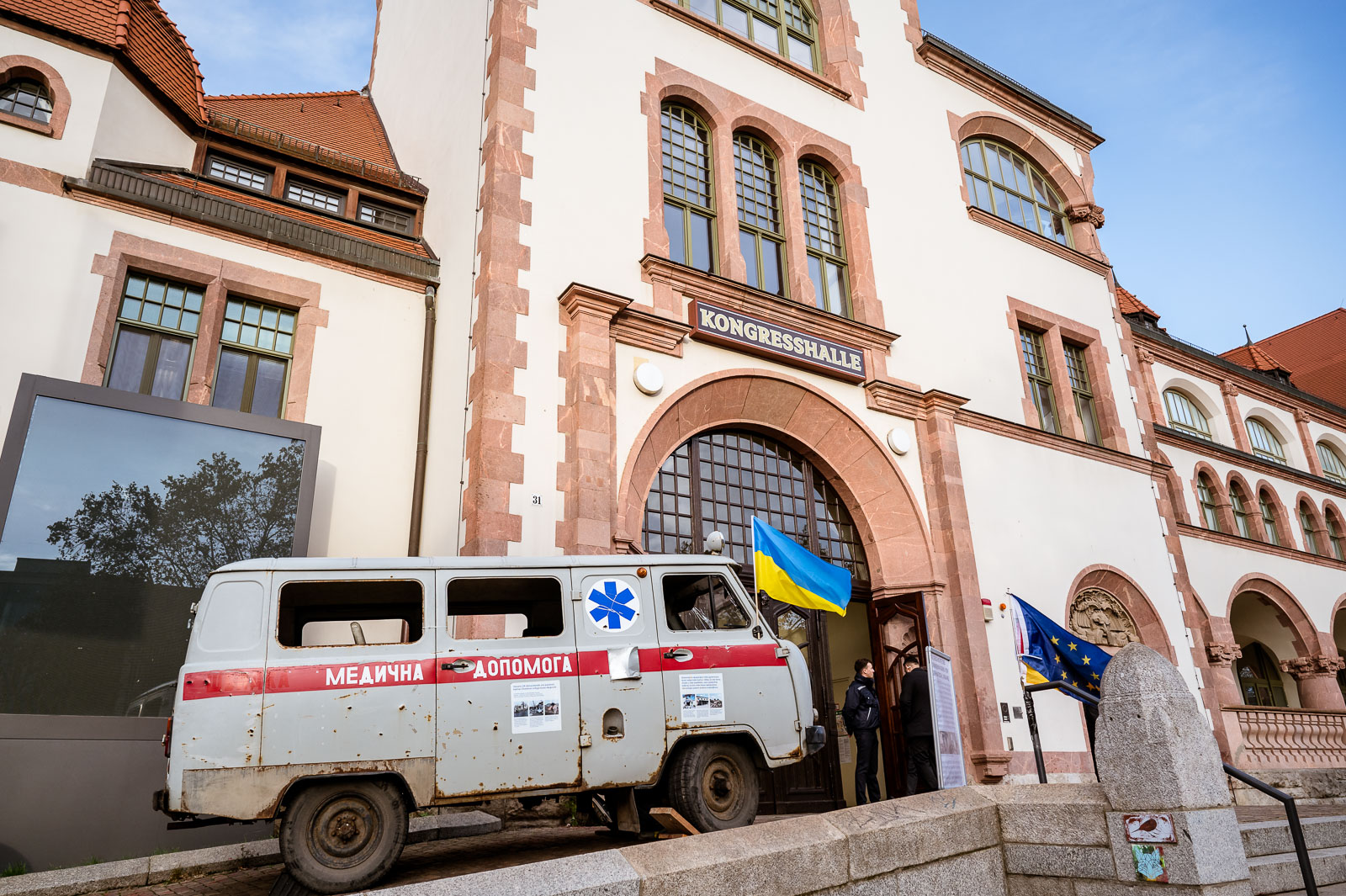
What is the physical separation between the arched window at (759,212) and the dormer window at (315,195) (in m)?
6.17

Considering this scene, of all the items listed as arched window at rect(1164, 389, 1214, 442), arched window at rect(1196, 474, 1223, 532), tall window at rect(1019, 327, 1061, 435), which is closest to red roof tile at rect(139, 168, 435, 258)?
tall window at rect(1019, 327, 1061, 435)

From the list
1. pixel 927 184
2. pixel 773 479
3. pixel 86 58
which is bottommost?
pixel 773 479

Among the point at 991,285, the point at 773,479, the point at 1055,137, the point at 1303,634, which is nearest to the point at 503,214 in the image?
the point at 773,479

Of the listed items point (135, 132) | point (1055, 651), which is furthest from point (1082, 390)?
point (135, 132)

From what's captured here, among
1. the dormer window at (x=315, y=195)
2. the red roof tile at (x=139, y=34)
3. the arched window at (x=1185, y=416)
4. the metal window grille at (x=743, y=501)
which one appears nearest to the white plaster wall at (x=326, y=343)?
the dormer window at (x=315, y=195)

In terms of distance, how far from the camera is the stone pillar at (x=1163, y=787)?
632cm

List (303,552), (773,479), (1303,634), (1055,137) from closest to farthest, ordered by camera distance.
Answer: (303,552) → (773,479) → (1055,137) → (1303,634)

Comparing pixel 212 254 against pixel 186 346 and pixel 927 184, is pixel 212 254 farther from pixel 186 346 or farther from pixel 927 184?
pixel 927 184

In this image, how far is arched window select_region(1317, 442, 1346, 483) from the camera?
3064cm

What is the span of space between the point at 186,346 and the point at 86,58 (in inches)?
160

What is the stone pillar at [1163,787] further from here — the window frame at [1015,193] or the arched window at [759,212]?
the window frame at [1015,193]

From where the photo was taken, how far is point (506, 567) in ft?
23.6

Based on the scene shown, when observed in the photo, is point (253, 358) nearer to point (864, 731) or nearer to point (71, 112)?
point (71, 112)

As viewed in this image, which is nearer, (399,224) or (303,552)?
(303,552)
